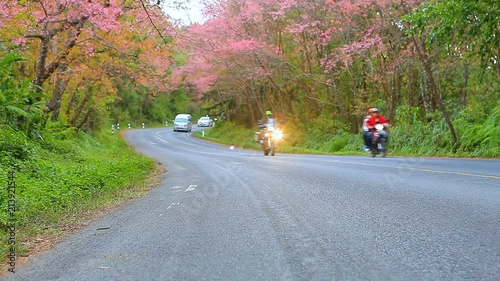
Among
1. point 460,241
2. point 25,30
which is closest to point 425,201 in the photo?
point 460,241

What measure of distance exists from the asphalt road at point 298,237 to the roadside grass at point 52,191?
0.53 meters

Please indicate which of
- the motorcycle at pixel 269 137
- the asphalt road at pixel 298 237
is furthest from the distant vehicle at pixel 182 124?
the asphalt road at pixel 298 237

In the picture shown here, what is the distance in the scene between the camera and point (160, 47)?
1986cm

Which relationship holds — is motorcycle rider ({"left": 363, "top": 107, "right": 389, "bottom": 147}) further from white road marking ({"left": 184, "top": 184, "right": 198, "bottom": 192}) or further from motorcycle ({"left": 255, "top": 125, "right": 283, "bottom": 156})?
motorcycle ({"left": 255, "top": 125, "right": 283, "bottom": 156})

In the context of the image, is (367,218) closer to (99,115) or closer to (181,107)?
(99,115)

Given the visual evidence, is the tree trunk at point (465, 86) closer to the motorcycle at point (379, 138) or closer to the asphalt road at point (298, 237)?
the motorcycle at point (379, 138)

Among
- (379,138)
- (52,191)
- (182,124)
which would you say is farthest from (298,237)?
(182,124)

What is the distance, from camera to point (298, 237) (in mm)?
5852

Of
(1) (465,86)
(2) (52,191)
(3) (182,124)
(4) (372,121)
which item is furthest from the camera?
(3) (182,124)

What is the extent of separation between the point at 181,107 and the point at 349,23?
233ft

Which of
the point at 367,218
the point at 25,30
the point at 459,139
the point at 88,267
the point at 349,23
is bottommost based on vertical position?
the point at 88,267

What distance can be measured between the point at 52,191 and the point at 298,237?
6.10 m

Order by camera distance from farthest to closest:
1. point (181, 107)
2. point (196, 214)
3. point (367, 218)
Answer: point (181, 107) < point (196, 214) < point (367, 218)

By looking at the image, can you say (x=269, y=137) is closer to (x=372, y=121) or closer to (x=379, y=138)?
(x=379, y=138)
